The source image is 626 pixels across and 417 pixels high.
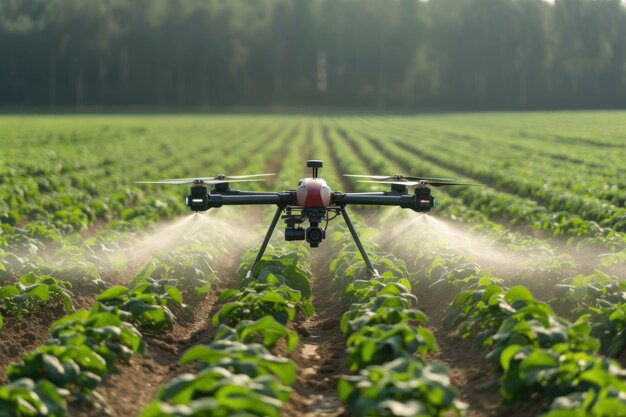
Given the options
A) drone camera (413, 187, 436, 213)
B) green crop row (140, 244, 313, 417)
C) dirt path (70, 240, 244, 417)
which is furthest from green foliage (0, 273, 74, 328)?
drone camera (413, 187, 436, 213)

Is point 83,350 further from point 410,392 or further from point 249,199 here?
point 249,199

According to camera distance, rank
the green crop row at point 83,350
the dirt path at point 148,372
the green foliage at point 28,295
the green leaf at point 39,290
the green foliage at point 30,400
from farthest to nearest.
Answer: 1. the green leaf at point 39,290
2. the green foliage at point 28,295
3. the dirt path at point 148,372
4. the green crop row at point 83,350
5. the green foliage at point 30,400

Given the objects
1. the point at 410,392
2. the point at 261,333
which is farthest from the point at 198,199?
the point at 410,392

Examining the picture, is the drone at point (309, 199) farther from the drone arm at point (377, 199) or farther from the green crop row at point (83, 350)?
the green crop row at point (83, 350)

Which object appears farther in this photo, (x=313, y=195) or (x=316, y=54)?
(x=316, y=54)

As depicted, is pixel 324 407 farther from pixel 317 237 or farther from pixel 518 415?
pixel 317 237

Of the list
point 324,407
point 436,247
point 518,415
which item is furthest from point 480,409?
point 436,247

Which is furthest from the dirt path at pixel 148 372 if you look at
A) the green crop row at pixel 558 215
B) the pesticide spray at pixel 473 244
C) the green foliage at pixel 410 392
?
the green crop row at pixel 558 215
